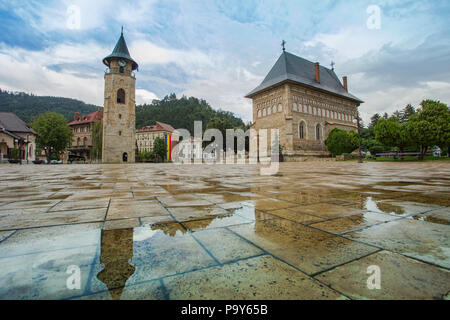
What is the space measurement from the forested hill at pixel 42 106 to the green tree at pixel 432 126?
8530cm

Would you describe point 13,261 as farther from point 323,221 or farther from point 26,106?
point 26,106

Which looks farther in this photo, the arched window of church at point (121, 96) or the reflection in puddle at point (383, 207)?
the arched window of church at point (121, 96)

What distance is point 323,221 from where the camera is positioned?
5.84 feet

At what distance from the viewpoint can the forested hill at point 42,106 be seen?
223 feet

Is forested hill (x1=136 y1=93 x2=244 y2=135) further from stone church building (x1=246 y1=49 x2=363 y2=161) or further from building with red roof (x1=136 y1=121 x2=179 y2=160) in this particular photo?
stone church building (x1=246 y1=49 x2=363 y2=161)

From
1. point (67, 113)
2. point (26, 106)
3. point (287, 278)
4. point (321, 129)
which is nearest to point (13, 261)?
point (287, 278)

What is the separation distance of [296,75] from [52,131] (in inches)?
1658

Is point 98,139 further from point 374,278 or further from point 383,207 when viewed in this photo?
point 374,278

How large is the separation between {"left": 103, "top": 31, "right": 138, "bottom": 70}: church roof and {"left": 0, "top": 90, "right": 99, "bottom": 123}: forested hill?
46.8 meters

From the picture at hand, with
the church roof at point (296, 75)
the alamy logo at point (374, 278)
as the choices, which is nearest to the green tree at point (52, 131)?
the church roof at point (296, 75)

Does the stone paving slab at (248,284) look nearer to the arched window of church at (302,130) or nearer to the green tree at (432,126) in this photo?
the green tree at (432,126)

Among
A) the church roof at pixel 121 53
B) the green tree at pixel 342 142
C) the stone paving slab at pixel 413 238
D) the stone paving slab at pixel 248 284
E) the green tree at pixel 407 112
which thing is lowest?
the stone paving slab at pixel 413 238

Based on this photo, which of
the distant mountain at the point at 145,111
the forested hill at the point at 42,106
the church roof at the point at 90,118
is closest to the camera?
the church roof at the point at 90,118

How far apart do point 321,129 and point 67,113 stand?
261ft
